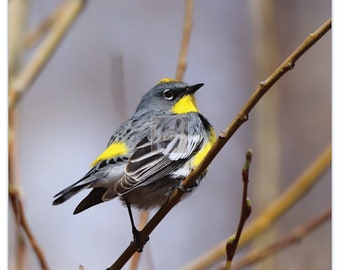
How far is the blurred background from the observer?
5.63 ft

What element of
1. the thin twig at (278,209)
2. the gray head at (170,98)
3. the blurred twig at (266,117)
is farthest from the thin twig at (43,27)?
the thin twig at (278,209)

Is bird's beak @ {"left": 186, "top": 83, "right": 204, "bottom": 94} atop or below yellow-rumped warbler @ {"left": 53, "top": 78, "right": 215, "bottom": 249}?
atop

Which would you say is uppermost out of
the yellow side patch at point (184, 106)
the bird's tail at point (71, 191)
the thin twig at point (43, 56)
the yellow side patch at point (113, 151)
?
the thin twig at point (43, 56)

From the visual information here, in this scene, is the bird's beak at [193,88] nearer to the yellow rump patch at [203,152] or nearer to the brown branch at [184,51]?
the yellow rump patch at [203,152]

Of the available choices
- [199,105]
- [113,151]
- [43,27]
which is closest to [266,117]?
[199,105]

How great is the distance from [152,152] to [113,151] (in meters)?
0.12

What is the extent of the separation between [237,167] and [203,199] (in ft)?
0.53

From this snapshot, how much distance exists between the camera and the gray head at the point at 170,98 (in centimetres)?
185

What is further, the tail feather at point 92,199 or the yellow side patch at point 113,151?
the yellow side patch at point 113,151

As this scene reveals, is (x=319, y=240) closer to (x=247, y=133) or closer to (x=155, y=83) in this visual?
(x=247, y=133)

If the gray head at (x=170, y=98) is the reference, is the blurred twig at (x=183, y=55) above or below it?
above

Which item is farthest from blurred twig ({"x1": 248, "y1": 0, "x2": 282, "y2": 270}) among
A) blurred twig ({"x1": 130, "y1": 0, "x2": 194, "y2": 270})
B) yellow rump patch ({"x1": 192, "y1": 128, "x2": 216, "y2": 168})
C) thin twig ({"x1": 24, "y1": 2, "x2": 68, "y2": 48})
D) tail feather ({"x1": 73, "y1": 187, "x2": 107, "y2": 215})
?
thin twig ({"x1": 24, "y1": 2, "x2": 68, "y2": 48})

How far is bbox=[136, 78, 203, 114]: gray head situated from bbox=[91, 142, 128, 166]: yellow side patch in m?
0.18
